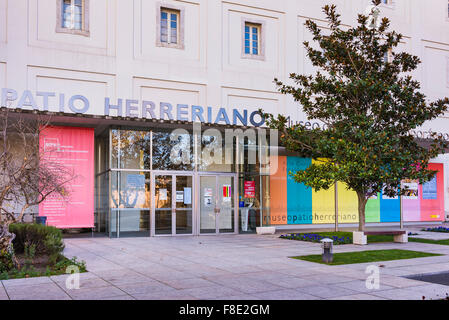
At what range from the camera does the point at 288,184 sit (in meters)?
23.5

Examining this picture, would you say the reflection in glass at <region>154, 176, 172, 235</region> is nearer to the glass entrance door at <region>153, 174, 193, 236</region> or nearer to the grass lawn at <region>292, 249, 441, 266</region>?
the glass entrance door at <region>153, 174, 193, 236</region>

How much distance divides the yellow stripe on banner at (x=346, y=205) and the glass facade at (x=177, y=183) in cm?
571

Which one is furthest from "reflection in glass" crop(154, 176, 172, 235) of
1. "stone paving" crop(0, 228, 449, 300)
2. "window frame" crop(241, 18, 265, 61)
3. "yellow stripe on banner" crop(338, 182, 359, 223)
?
"yellow stripe on banner" crop(338, 182, 359, 223)

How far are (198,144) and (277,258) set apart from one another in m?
8.84

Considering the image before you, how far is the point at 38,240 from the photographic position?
11.1 meters

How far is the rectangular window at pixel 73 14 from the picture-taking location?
19448mm

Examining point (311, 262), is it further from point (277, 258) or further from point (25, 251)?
point (25, 251)

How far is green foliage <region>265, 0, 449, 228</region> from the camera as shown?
1525 cm

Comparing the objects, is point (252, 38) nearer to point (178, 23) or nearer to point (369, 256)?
point (178, 23)

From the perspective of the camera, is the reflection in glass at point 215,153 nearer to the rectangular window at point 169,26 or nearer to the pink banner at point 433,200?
the rectangular window at point 169,26

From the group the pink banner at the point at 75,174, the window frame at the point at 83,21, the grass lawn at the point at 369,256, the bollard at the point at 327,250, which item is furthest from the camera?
the window frame at the point at 83,21

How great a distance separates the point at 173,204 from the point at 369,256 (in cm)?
874

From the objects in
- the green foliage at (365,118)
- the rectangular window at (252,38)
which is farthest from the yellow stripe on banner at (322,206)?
the green foliage at (365,118)
